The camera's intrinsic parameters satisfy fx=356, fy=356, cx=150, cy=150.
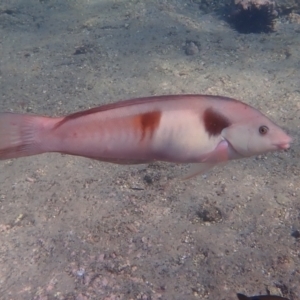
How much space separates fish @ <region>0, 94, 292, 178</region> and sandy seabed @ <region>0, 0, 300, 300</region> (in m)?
1.66

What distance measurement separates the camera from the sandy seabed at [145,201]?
289 cm

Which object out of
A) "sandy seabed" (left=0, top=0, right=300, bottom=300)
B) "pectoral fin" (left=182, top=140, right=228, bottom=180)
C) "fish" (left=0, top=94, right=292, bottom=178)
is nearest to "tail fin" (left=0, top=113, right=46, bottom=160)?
"fish" (left=0, top=94, right=292, bottom=178)

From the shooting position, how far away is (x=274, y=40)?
693cm

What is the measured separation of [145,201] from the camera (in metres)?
3.58

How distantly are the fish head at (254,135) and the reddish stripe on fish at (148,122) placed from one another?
0.97 feet

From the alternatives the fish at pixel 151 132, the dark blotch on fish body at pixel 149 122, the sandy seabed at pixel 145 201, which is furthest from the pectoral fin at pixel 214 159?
the sandy seabed at pixel 145 201

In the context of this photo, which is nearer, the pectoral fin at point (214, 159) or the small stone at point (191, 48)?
the pectoral fin at point (214, 159)

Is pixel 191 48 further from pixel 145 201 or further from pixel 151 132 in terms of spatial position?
pixel 151 132

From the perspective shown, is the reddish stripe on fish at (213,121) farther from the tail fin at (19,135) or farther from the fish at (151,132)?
the tail fin at (19,135)

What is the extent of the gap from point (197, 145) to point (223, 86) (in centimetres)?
396

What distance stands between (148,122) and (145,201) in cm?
218

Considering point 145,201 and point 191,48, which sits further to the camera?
point 191,48

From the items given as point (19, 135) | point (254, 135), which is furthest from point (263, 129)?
point (19, 135)

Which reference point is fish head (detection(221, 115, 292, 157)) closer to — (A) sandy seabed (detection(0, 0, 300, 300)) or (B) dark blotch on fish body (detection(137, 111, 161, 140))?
(B) dark blotch on fish body (detection(137, 111, 161, 140))
